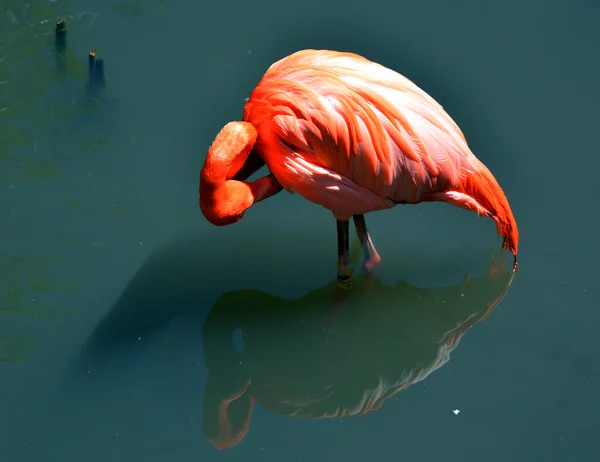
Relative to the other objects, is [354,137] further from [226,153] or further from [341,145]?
[226,153]

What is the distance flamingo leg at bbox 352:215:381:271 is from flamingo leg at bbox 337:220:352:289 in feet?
0.32

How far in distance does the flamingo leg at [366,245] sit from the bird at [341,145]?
332mm

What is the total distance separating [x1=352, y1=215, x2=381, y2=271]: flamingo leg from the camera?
16.5 feet

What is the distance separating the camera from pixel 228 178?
15.1ft

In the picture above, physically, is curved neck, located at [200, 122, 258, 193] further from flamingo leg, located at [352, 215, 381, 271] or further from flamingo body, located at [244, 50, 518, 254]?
flamingo leg, located at [352, 215, 381, 271]

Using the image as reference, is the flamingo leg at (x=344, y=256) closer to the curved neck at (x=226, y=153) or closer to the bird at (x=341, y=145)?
the bird at (x=341, y=145)

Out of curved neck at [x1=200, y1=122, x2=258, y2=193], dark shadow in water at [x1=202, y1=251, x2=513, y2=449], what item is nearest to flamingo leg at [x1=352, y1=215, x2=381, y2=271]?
dark shadow in water at [x1=202, y1=251, x2=513, y2=449]

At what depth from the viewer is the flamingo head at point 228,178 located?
4.42 metres

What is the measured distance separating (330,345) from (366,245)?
0.54m

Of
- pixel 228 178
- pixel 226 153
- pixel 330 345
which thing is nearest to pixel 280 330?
pixel 330 345

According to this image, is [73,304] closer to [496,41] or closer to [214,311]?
[214,311]

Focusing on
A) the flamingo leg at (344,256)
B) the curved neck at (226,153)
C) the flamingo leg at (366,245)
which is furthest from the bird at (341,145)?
the flamingo leg at (366,245)

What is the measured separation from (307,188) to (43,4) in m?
2.49

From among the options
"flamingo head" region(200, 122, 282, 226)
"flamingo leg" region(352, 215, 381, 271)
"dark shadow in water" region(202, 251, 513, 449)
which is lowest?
"dark shadow in water" region(202, 251, 513, 449)
